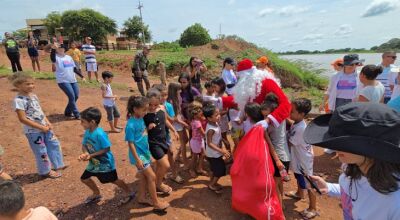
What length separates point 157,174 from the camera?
4.01 m

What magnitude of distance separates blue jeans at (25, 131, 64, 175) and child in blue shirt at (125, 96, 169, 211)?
5.84 feet

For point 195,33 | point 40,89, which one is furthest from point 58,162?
point 195,33

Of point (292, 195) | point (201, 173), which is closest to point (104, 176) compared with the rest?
point (201, 173)

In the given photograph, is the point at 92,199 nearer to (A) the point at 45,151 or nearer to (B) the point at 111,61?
(A) the point at 45,151

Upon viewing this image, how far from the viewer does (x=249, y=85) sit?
3834 mm

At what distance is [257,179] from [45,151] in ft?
11.0

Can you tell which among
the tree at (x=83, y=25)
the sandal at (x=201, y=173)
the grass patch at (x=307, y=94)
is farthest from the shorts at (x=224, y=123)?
the tree at (x=83, y=25)

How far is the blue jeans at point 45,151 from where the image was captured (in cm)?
447

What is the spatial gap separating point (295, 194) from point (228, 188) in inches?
38.6

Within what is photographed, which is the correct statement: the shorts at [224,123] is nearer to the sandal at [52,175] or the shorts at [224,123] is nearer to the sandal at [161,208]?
the sandal at [161,208]

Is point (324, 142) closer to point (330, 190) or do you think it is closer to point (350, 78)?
point (330, 190)

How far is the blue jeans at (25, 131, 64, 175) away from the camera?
4.47 metres

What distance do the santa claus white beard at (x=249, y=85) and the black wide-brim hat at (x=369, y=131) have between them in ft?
7.92

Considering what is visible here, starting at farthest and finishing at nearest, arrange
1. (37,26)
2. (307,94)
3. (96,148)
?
(37,26)
(307,94)
(96,148)
